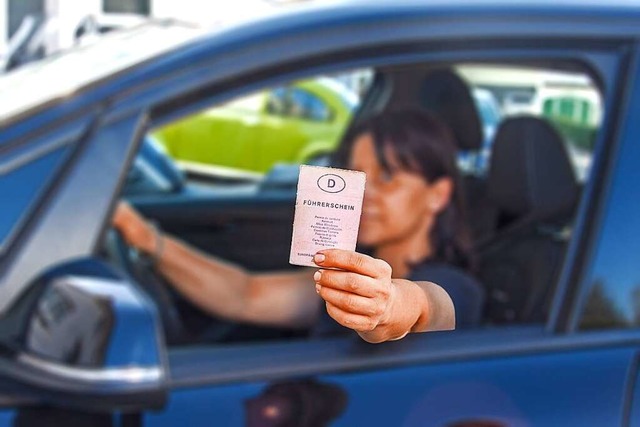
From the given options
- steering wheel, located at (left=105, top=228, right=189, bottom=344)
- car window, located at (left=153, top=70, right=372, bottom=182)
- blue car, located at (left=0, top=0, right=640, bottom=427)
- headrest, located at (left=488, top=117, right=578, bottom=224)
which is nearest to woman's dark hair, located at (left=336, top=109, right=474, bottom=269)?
blue car, located at (left=0, top=0, right=640, bottom=427)

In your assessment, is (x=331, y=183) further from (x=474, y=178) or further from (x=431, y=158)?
(x=474, y=178)

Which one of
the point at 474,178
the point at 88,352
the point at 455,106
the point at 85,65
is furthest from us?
the point at 474,178

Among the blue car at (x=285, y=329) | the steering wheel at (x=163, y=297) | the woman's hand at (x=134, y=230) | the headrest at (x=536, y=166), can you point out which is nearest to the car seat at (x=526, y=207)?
the headrest at (x=536, y=166)

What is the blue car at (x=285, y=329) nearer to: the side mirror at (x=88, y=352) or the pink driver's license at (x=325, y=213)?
the side mirror at (x=88, y=352)

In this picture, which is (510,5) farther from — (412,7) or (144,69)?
(144,69)

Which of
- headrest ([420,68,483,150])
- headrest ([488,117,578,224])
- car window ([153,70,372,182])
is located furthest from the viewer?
car window ([153,70,372,182])

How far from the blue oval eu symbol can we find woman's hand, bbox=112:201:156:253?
1532 mm

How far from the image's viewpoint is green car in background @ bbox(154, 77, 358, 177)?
326 cm

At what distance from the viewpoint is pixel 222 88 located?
80.2 inches

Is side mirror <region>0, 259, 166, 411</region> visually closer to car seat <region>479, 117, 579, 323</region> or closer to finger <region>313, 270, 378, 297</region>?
car seat <region>479, 117, 579, 323</region>

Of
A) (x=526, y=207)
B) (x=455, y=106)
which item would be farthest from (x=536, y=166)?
(x=455, y=106)

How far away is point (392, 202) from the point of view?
1977mm

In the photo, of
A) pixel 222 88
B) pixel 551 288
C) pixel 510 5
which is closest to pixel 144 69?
pixel 222 88

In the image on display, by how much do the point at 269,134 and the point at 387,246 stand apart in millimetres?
1907
